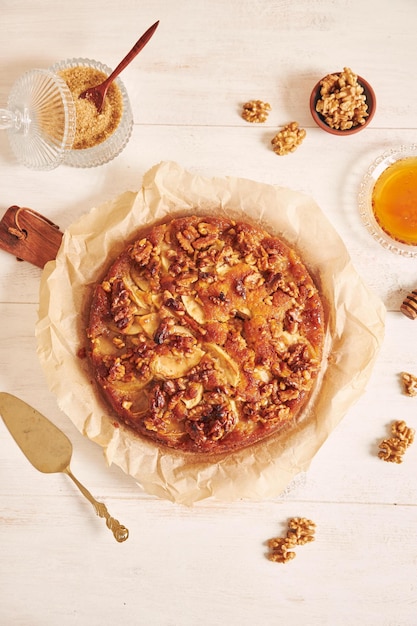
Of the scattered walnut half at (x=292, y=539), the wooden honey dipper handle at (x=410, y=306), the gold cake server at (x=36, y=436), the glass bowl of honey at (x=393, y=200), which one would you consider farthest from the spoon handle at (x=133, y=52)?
the scattered walnut half at (x=292, y=539)

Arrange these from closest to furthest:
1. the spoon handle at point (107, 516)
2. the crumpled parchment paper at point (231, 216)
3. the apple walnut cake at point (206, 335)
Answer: the apple walnut cake at point (206, 335) → the crumpled parchment paper at point (231, 216) → the spoon handle at point (107, 516)

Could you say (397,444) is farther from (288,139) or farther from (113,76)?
(113,76)

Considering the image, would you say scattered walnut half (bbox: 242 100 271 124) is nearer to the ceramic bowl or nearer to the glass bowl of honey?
the ceramic bowl

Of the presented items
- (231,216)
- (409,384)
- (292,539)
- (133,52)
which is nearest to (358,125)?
(231,216)

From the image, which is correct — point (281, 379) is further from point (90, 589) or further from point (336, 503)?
point (90, 589)

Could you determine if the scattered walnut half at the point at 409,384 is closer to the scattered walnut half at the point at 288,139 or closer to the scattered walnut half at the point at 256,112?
the scattered walnut half at the point at 288,139

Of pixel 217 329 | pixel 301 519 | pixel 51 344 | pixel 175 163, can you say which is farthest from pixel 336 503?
pixel 175 163

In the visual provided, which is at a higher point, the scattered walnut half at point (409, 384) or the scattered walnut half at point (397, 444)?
the scattered walnut half at point (409, 384)
